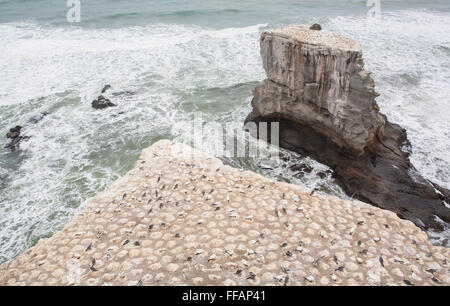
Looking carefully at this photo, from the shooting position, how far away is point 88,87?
53.7 feet

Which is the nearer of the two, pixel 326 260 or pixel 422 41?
pixel 326 260

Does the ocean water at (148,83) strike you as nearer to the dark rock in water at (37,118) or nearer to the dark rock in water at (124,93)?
the dark rock in water at (37,118)

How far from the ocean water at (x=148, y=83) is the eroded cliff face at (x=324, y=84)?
150 cm

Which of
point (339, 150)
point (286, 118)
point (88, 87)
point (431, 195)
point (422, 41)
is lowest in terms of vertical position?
point (431, 195)

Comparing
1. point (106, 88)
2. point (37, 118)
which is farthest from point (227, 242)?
point (106, 88)

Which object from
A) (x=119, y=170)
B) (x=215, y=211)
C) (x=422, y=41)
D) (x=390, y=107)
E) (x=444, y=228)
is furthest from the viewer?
(x=422, y=41)

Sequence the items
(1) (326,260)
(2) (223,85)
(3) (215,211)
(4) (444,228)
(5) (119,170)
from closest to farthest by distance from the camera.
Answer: (1) (326,260) → (3) (215,211) → (4) (444,228) → (5) (119,170) → (2) (223,85)

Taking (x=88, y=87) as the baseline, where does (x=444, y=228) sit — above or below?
below

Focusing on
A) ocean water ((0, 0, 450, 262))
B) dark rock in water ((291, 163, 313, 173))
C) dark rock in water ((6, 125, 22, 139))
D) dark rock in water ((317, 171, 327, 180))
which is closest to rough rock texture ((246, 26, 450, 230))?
dark rock in water ((317, 171, 327, 180))

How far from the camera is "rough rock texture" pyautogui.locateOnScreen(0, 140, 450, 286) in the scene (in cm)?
513

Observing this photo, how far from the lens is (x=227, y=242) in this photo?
573 centimetres

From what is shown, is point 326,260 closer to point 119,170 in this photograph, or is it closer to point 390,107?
point 119,170
